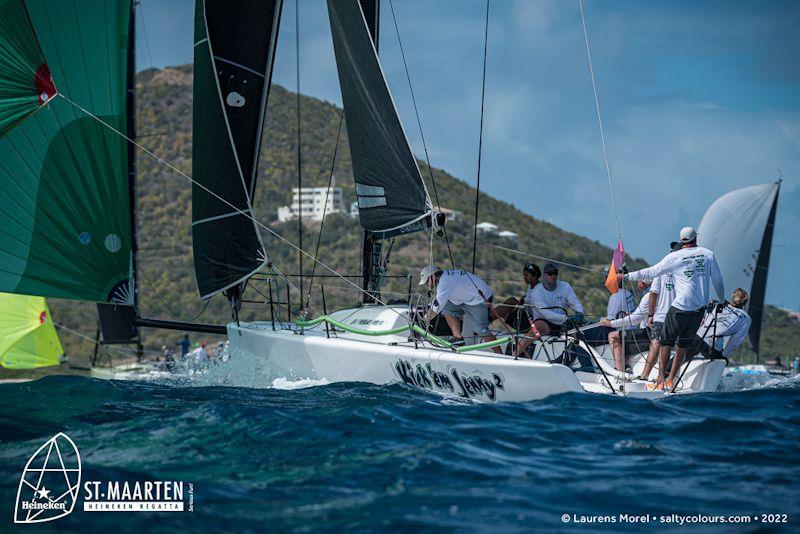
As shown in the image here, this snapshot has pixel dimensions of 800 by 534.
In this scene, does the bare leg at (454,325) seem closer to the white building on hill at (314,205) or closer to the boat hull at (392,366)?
the boat hull at (392,366)

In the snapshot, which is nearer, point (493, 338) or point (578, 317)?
point (493, 338)

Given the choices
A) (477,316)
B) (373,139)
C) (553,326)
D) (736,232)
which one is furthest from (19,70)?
(736,232)

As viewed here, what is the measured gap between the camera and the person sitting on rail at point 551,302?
9500mm

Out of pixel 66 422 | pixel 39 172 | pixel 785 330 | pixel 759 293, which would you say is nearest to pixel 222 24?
pixel 39 172

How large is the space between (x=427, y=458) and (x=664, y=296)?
14.0 feet

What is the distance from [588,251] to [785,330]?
689 inches

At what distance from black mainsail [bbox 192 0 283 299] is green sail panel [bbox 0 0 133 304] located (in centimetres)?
96

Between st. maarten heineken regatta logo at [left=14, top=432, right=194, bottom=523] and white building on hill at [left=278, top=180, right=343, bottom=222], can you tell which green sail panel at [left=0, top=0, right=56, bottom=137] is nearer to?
st. maarten heineken regatta logo at [left=14, top=432, right=194, bottom=523]

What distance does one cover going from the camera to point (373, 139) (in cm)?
1065

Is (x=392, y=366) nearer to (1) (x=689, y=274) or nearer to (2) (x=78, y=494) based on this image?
(1) (x=689, y=274)

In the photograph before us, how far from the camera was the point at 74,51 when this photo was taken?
426 inches

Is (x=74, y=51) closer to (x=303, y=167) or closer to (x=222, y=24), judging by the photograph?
(x=222, y=24)

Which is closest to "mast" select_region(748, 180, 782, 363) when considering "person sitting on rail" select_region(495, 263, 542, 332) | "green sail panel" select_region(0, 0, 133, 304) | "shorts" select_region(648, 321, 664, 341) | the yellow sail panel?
→ "person sitting on rail" select_region(495, 263, 542, 332)

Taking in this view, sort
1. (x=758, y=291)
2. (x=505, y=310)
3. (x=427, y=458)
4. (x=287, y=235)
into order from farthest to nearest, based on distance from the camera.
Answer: (x=287, y=235) → (x=758, y=291) → (x=505, y=310) → (x=427, y=458)
